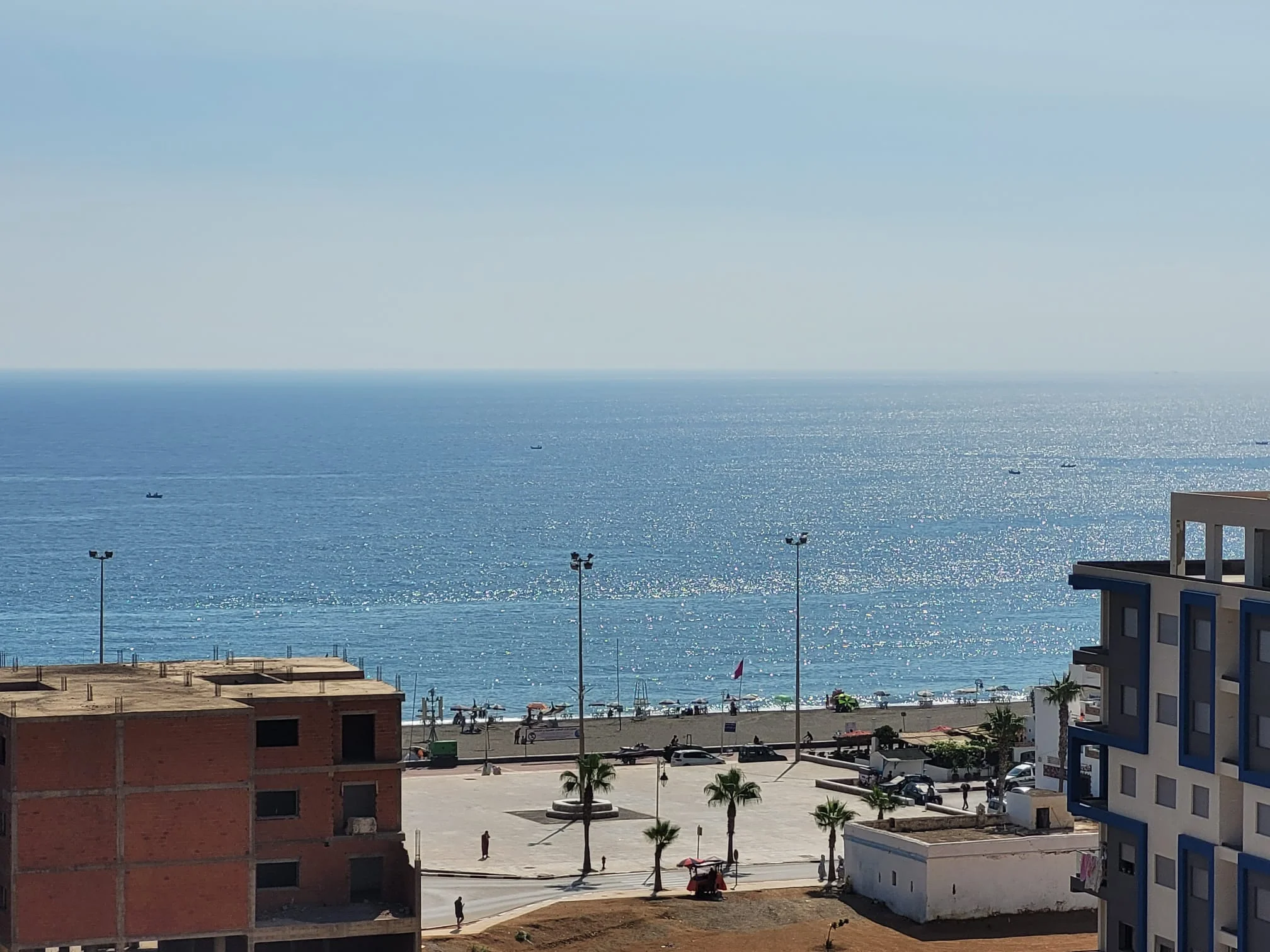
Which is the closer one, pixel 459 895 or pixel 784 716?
pixel 459 895

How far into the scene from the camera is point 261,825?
56.8 meters

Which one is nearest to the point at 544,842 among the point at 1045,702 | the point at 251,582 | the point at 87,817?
the point at 1045,702

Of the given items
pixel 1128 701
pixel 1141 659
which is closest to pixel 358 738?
pixel 1128 701

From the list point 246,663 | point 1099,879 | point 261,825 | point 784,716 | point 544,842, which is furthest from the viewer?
point 784,716

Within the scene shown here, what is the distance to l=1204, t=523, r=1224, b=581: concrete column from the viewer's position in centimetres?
4638

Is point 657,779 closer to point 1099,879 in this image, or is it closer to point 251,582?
point 1099,879

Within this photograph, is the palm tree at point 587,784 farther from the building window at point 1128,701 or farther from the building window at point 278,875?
the building window at point 1128,701

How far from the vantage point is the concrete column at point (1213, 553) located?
46.4 metres

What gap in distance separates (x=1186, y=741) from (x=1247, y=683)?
2793 mm

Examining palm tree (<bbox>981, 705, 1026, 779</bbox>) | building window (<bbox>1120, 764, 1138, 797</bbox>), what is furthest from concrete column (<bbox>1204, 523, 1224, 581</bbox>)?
palm tree (<bbox>981, 705, 1026, 779</bbox>)

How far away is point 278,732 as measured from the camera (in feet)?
188

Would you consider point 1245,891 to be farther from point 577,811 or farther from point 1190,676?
point 577,811

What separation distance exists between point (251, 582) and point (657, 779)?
367 ft

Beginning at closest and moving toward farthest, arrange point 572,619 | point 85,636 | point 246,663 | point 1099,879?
point 1099,879
point 246,663
point 85,636
point 572,619
